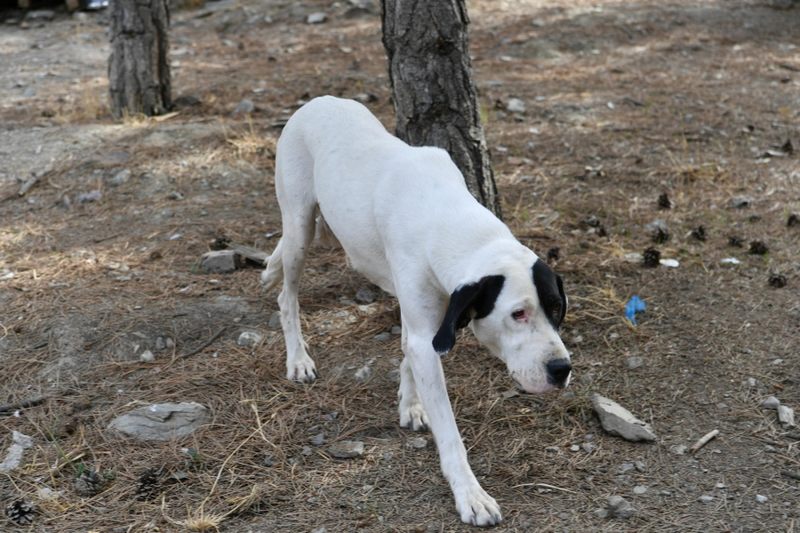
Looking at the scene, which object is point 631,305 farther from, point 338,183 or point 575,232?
point 338,183

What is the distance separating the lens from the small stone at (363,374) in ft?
14.6

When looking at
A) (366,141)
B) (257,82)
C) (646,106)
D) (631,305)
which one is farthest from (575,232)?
(257,82)

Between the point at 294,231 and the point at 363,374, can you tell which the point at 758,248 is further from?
the point at 294,231

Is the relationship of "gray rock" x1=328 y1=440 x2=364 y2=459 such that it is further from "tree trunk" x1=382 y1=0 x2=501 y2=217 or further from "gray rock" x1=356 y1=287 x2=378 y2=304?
"tree trunk" x1=382 y1=0 x2=501 y2=217

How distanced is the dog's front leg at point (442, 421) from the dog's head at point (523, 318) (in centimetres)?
35

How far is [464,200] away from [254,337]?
1.71 metres

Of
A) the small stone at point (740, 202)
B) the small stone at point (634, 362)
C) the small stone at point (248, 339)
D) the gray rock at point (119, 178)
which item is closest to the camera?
the small stone at point (634, 362)

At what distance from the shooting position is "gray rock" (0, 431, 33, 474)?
373 centimetres

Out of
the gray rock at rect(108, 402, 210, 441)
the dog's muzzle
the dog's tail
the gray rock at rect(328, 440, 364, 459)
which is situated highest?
the dog's muzzle

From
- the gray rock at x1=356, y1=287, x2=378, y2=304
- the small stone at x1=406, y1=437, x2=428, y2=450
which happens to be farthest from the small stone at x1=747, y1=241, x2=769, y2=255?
the small stone at x1=406, y1=437, x2=428, y2=450

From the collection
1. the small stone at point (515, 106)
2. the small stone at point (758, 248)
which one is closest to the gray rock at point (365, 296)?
the small stone at point (758, 248)

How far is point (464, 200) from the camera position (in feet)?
11.9

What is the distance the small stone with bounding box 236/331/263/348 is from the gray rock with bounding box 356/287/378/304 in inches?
26.2

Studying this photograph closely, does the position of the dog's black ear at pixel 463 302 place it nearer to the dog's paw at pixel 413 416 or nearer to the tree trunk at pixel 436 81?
the dog's paw at pixel 413 416
